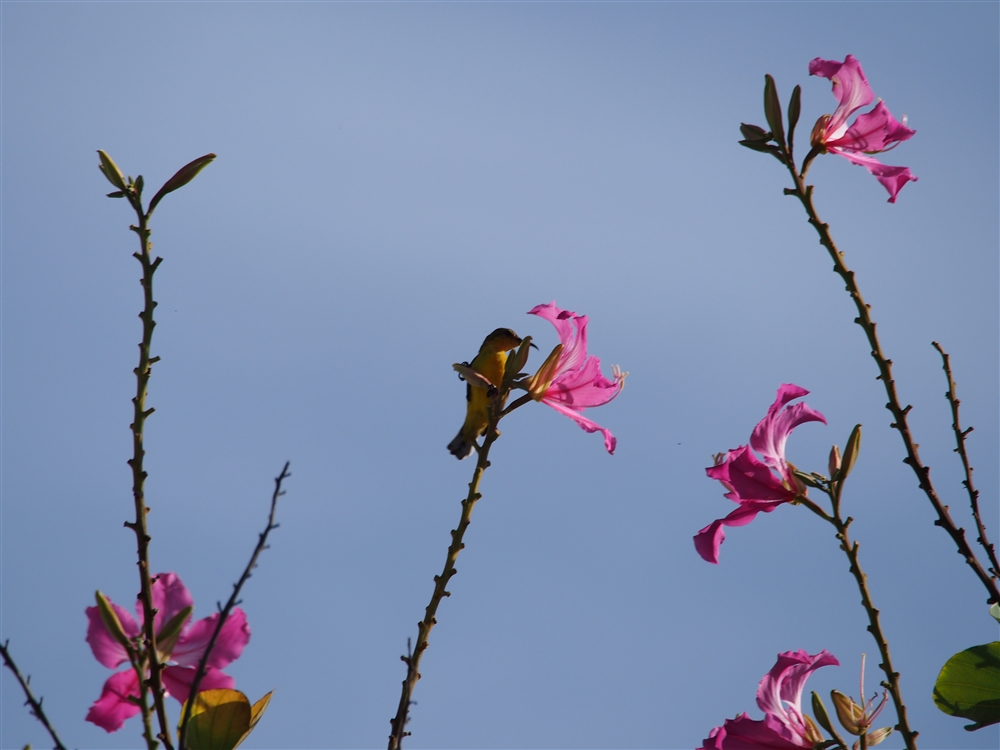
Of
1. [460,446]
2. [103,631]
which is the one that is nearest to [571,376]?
[103,631]

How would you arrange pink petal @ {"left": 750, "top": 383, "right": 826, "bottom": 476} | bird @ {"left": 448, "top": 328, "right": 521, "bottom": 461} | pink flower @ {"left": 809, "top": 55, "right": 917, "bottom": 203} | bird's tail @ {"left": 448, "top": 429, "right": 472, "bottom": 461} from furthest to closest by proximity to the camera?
bird's tail @ {"left": 448, "top": 429, "right": 472, "bottom": 461} → bird @ {"left": 448, "top": 328, "right": 521, "bottom": 461} → pink flower @ {"left": 809, "top": 55, "right": 917, "bottom": 203} → pink petal @ {"left": 750, "top": 383, "right": 826, "bottom": 476}

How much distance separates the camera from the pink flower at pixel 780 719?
240cm

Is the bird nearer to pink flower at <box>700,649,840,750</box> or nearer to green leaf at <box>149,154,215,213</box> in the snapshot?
pink flower at <box>700,649,840,750</box>

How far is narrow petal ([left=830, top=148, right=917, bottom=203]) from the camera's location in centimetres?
266

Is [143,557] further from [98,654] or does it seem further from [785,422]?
[785,422]

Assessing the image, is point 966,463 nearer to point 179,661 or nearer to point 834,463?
point 834,463

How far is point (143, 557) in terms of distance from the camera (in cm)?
177

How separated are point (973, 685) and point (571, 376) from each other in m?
1.44

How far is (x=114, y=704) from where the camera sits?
198cm

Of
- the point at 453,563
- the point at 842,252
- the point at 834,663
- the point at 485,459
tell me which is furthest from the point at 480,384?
the point at 834,663

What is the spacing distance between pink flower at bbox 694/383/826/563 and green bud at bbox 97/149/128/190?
5.66ft

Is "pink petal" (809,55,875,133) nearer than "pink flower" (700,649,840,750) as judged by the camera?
No

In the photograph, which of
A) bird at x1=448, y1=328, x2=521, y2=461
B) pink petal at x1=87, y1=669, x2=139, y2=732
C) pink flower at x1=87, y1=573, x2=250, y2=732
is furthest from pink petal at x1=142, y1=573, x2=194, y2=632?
bird at x1=448, y1=328, x2=521, y2=461

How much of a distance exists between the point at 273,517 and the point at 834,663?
1716 mm
